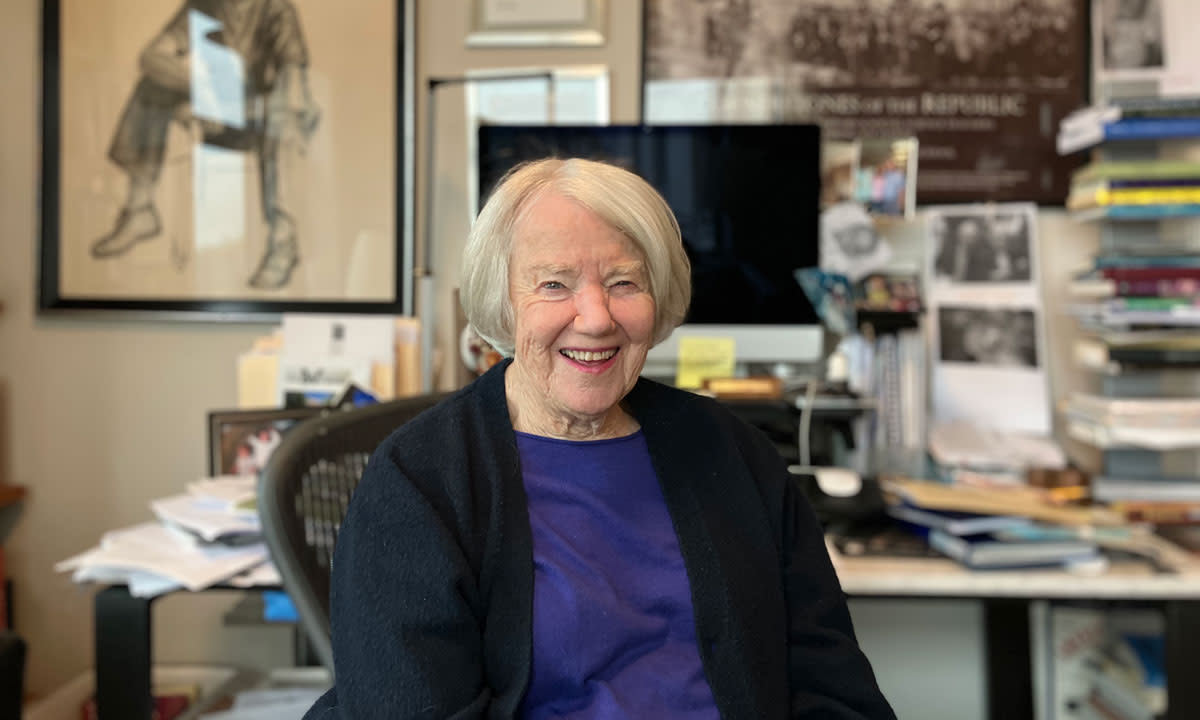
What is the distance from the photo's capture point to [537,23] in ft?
7.02

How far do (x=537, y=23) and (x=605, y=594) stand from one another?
1522 millimetres

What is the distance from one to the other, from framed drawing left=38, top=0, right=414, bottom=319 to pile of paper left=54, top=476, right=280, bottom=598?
2.40 feet

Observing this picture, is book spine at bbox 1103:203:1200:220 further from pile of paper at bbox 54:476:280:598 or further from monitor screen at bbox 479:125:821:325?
pile of paper at bbox 54:476:280:598

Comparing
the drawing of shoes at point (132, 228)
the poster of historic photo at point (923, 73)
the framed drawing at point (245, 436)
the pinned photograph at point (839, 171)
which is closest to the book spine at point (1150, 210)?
the poster of historic photo at point (923, 73)

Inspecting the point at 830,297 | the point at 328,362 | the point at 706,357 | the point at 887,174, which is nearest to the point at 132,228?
the point at 328,362

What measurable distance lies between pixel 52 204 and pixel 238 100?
1.64 feet

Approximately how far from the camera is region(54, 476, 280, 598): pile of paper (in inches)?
54.2

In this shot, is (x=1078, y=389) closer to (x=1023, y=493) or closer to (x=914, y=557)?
(x=1023, y=493)

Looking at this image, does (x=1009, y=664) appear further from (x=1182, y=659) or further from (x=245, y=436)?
(x=245, y=436)

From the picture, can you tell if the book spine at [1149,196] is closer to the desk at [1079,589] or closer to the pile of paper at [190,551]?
the desk at [1079,589]

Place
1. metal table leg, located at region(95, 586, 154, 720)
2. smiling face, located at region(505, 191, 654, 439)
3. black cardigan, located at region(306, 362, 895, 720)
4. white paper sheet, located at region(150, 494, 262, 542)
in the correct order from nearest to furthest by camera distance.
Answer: black cardigan, located at region(306, 362, 895, 720) < smiling face, located at region(505, 191, 654, 439) < metal table leg, located at region(95, 586, 154, 720) < white paper sheet, located at region(150, 494, 262, 542)

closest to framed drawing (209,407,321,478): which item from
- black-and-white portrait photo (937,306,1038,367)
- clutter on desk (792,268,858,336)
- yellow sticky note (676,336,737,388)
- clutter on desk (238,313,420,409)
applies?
clutter on desk (238,313,420,409)

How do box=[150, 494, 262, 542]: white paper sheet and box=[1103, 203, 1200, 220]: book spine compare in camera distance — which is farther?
box=[1103, 203, 1200, 220]: book spine

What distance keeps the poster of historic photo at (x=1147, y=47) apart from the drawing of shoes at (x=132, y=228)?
2.13 metres
